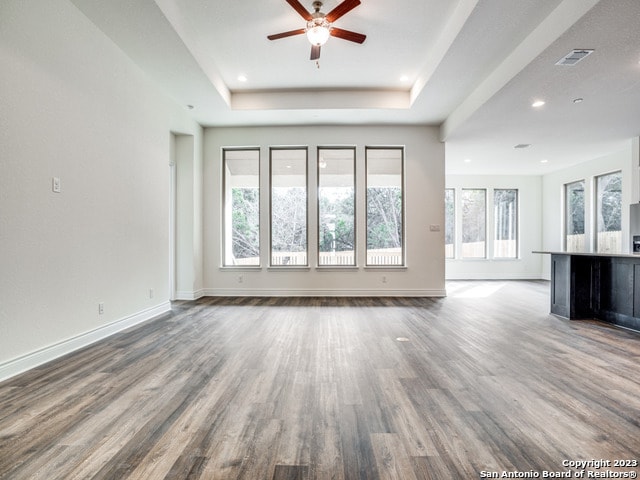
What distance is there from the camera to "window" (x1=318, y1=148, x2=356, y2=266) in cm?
605

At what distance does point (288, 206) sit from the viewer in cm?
608

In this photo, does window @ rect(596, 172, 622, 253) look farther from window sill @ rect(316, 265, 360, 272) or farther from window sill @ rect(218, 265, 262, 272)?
window sill @ rect(218, 265, 262, 272)

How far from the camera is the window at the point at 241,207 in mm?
6082

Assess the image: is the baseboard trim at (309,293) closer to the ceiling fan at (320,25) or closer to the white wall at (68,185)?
the white wall at (68,185)

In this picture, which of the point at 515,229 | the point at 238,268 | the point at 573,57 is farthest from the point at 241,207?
the point at 515,229

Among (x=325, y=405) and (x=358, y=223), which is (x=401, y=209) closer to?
(x=358, y=223)

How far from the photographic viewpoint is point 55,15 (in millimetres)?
2768

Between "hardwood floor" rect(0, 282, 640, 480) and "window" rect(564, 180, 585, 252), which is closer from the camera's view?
"hardwood floor" rect(0, 282, 640, 480)

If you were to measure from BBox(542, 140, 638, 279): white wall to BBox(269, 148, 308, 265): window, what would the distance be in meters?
6.07

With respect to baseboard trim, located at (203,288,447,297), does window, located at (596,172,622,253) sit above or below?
above

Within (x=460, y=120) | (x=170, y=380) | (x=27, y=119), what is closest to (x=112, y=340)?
(x=170, y=380)

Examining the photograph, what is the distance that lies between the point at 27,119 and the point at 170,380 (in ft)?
7.72

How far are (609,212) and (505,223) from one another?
2.32 m

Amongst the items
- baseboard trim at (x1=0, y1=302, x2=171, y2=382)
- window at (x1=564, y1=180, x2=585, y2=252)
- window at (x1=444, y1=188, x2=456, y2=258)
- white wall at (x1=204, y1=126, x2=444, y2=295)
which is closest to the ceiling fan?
white wall at (x1=204, y1=126, x2=444, y2=295)
